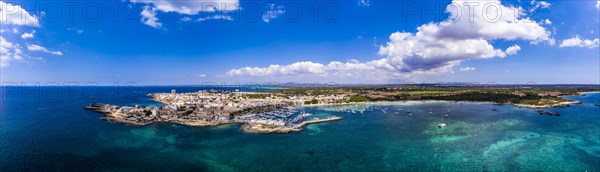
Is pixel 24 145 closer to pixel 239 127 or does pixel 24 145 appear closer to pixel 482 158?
pixel 239 127

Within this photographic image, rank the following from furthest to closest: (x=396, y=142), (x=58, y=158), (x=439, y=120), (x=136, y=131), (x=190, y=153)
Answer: (x=439, y=120) → (x=136, y=131) → (x=396, y=142) → (x=190, y=153) → (x=58, y=158)

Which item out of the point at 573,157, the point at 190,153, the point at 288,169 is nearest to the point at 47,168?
the point at 190,153

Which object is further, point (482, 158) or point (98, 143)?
point (98, 143)

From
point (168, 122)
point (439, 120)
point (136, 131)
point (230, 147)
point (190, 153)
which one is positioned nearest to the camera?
point (190, 153)

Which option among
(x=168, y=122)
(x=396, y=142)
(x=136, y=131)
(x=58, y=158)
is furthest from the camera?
(x=168, y=122)

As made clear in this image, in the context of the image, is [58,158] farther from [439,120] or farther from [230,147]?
[439,120]

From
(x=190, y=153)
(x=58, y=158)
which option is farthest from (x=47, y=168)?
(x=190, y=153)
